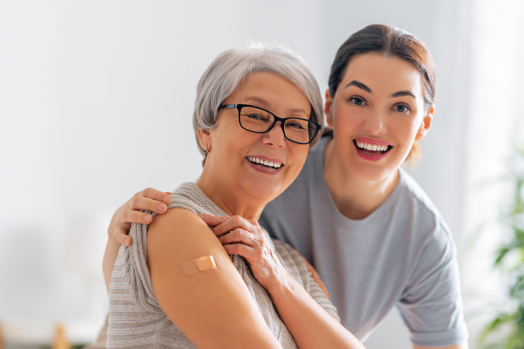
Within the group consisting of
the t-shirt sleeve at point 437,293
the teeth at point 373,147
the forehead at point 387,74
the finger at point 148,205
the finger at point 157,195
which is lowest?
the t-shirt sleeve at point 437,293

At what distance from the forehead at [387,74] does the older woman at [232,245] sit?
195mm

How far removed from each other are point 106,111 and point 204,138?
204 centimetres

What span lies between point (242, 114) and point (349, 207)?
655 millimetres

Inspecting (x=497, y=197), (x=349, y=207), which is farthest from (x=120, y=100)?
(x=497, y=197)

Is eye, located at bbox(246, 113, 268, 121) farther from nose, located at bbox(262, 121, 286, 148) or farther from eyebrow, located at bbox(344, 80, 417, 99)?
eyebrow, located at bbox(344, 80, 417, 99)

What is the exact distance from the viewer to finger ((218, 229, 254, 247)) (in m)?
1.00

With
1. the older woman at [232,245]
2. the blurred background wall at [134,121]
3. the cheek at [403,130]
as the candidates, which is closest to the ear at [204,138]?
the older woman at [232,245]

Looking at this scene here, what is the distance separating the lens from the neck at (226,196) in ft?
3.93

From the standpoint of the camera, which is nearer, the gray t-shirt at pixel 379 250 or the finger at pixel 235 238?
the finger at pixel 235 238

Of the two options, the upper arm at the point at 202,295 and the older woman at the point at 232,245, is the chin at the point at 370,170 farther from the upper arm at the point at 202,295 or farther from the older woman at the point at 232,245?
the upper arm at the point at 202,295

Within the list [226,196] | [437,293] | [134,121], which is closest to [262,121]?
[226,196]

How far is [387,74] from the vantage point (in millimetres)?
1338

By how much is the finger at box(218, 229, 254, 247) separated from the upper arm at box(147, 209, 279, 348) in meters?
0.05

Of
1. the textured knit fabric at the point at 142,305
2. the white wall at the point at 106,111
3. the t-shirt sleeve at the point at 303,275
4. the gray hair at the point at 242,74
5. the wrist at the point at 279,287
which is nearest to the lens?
the textured knit fabric at the point at 142,305
